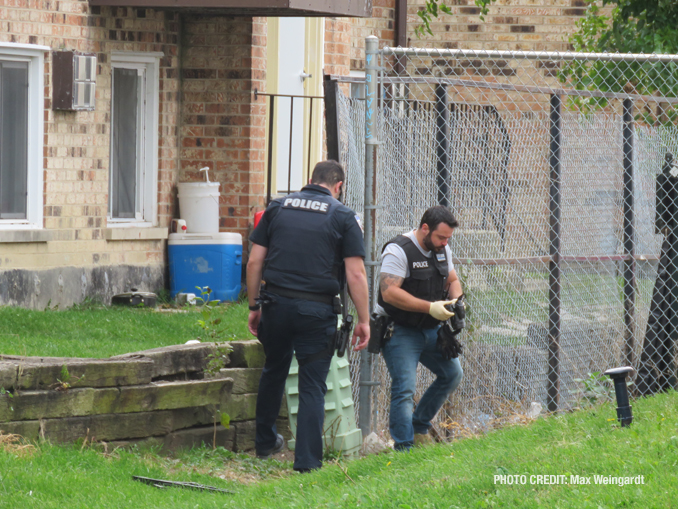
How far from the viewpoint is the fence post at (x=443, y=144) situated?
639 centimetres

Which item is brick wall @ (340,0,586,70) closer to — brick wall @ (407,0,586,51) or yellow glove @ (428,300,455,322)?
brick wall @ (407,0,586,51)

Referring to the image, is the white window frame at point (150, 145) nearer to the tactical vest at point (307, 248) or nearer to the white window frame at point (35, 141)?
the white window frame at point (35, 141)

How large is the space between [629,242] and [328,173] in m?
2.64

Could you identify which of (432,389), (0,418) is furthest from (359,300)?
(0,418)

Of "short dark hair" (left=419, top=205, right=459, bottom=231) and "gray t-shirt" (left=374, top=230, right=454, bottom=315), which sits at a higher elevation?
"short dark hair" (left=419, top=205, right=459, bottom=231)

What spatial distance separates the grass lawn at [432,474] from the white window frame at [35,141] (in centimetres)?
382

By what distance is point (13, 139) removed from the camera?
358 inches

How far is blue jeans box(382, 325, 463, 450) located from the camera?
19.8ft

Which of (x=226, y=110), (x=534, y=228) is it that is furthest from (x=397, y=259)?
(x=226, y=110)

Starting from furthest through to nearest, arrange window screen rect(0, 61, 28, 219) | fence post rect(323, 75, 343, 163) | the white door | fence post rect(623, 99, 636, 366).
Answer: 1. the white door
2. window screen rect(0, 61, 28, 219)
3. fence post rect(623, 99, 636, 366)
4. fence post rect(323, 75, 343, 163)

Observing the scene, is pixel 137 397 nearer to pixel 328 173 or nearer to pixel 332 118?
pixel 328 173

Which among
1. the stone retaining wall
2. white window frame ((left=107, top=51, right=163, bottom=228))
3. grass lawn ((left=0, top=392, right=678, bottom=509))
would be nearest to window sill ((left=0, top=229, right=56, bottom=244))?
white window frame ((left=107, top=51, right=163, bottom=228))

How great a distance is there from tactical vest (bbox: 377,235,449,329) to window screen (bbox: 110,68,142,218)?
4.99 meters

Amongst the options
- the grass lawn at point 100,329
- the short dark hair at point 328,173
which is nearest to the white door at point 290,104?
the grass lawn at point 100,329
